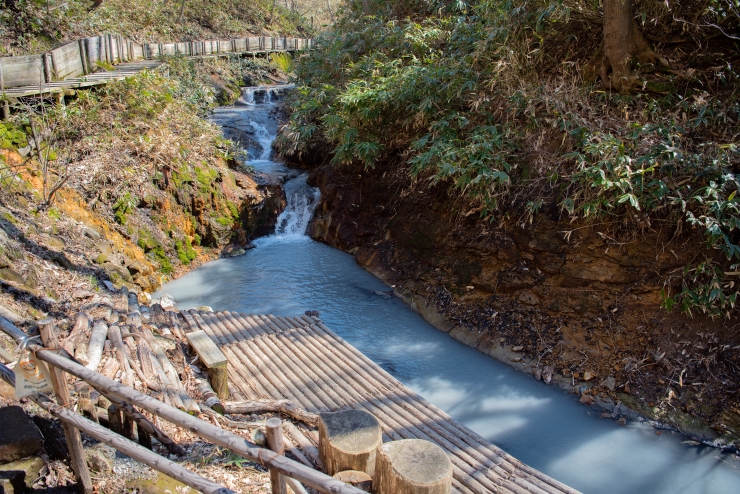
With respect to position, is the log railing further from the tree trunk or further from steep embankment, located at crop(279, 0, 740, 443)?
the tree trunk

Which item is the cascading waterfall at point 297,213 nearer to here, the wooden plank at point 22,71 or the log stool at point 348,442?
the wooden plank at point 22,71

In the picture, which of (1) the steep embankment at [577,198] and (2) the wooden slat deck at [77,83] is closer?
(1) the steep embankment at [577,198]

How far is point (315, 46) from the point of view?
15.3 m

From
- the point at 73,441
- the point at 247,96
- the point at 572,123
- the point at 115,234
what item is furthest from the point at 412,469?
the point at 247,96

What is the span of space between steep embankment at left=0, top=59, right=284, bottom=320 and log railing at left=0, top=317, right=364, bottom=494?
1817 millimetres

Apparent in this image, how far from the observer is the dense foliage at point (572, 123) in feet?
19.0

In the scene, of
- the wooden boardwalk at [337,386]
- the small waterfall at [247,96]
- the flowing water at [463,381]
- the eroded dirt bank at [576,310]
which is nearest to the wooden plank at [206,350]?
the wooden boardwalk at [337,386]

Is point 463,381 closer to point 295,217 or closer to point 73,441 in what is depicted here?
point 73,441

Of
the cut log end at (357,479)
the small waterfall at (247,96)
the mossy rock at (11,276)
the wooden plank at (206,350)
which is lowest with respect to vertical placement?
the cut log end at (357,479)

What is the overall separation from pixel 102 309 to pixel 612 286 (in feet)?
21.2

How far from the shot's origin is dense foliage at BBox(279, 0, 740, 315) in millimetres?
5801

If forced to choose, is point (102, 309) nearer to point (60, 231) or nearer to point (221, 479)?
A: point (60, 231)

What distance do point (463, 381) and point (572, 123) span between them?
3.95 meters

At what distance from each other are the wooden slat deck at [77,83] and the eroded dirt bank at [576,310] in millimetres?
6589
